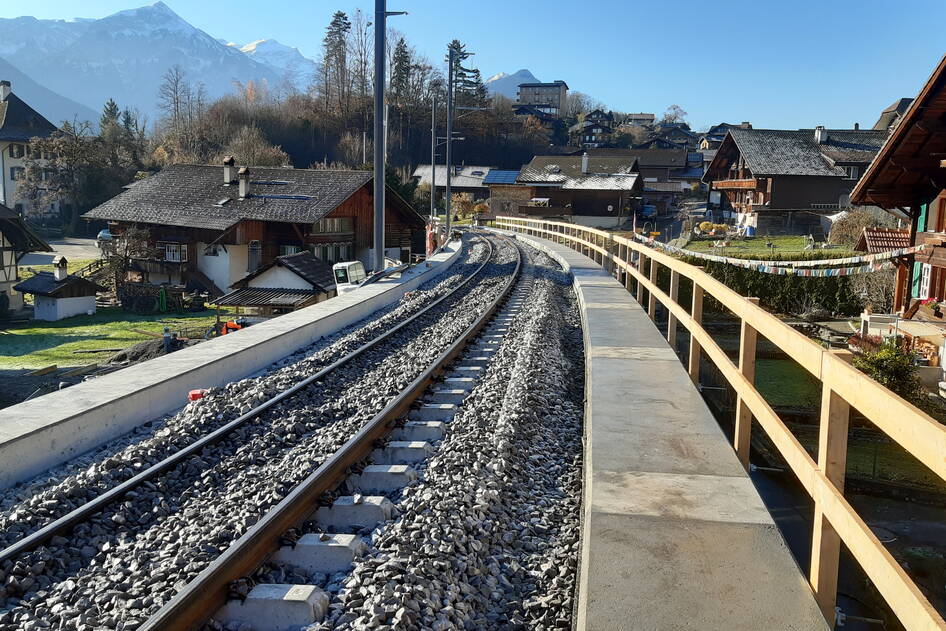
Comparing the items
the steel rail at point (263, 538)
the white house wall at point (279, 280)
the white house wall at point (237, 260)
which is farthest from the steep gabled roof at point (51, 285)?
the steel rail at point (263, 538)

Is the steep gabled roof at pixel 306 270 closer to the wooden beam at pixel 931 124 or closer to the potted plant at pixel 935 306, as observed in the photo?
the potted plant at pixel 935 306

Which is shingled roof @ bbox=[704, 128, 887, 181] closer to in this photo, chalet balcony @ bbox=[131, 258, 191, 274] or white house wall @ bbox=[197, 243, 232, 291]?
white house wall @ bbox=[197, 243, 232, 291]

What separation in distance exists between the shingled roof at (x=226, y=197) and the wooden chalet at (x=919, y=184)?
27935mm

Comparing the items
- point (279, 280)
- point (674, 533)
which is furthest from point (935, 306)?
point (279, 280)

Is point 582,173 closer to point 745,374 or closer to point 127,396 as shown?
point 127,396

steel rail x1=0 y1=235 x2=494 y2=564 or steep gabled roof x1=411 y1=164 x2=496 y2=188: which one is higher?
steep gabled roof x1=411 y1=164 x2=496 y2=188

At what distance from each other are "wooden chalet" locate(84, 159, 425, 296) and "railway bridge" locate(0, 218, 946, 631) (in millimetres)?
34555

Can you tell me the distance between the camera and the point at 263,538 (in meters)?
4.88

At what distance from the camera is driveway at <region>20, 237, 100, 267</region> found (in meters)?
59.0

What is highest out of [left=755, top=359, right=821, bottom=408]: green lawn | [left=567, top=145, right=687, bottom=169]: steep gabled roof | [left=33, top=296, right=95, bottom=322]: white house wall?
[left=567, top=145, right=687, bottom=169]: steep gabled roof

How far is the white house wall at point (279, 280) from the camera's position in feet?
109

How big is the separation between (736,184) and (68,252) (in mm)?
50870

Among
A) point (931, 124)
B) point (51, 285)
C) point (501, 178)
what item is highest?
point (501, 178)

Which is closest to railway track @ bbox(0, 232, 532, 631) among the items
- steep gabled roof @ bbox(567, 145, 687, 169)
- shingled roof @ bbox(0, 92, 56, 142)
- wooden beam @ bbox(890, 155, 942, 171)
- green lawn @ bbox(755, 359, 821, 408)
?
green lawn @ bbox(755, 359, 821, 408)
